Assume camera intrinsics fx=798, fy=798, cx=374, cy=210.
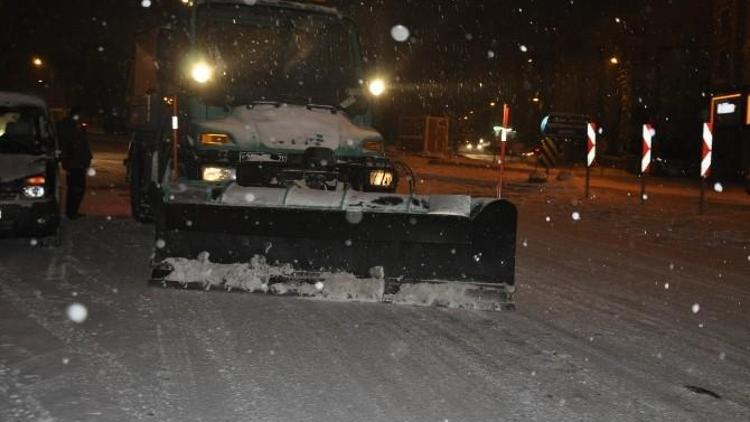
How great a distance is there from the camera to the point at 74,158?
12.0 meters

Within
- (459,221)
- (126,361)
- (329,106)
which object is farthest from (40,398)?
(329,106)

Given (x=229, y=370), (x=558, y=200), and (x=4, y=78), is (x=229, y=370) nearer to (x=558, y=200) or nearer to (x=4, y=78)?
(x=558, y=200)

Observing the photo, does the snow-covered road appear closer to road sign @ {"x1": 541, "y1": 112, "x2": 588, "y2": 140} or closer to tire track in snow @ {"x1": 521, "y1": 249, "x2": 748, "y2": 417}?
tire track in snow @ {"x1": 521, "y1": 249, "x2": 748, "y2": 417}

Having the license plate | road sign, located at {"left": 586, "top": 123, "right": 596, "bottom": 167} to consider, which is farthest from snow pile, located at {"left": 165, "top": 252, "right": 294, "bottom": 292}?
road sign, located at {"left": 586, "top": 123, "right": 596, "bottom": 167}

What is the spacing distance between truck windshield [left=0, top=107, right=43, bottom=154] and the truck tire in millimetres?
1926

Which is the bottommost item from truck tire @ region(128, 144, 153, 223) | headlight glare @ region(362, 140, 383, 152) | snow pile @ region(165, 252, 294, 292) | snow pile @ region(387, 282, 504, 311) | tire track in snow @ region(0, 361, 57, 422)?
tire track in snow @ region(0, 361, 57, 422)

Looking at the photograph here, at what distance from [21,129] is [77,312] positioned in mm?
4104

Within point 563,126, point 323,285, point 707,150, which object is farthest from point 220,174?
point 563,126

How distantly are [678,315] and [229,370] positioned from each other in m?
4.12

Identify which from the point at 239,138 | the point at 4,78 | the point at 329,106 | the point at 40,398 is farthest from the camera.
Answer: the point at 4,78

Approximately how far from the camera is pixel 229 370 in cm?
503

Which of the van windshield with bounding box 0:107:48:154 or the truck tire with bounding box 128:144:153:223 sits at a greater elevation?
the van windshield with bounding box 0:107:48:154

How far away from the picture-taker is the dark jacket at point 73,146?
12.0m

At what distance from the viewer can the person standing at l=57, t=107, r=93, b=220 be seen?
39.5 feet
